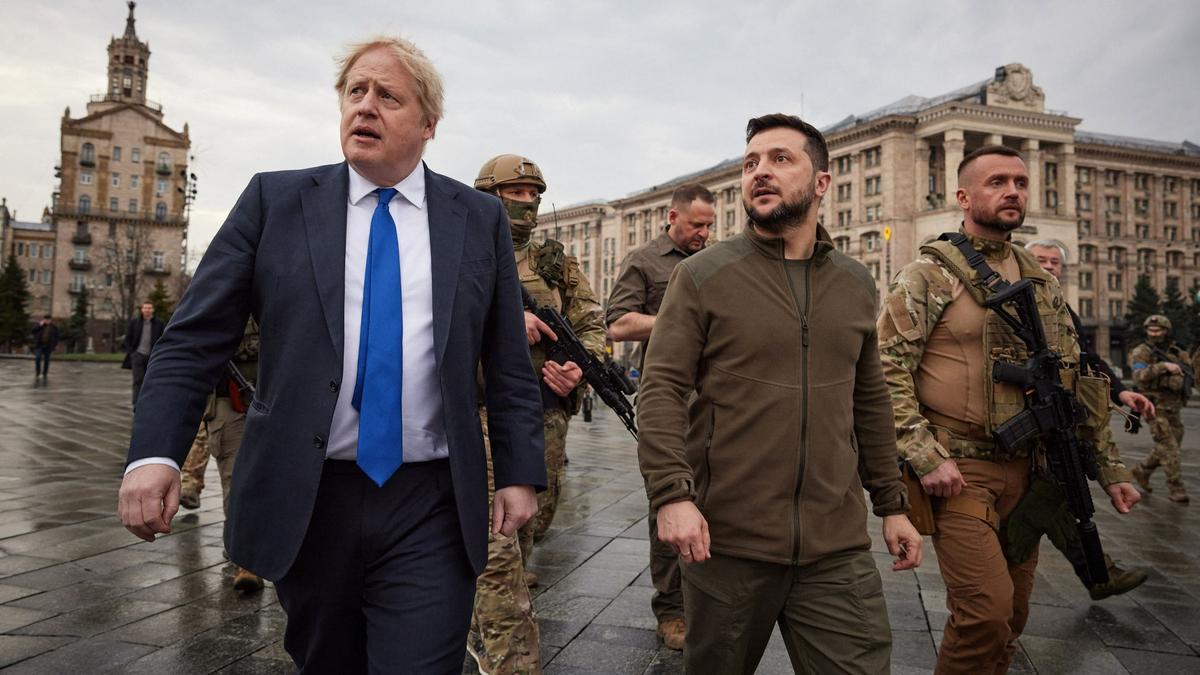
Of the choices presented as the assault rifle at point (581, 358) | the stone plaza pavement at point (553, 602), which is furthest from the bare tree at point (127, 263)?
the assault rifle at point (581, 358)

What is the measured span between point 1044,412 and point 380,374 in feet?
8.45

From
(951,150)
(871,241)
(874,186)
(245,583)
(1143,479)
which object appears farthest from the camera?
(874,186)

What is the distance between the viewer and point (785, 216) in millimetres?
2660

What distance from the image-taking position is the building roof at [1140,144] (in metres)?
89.4

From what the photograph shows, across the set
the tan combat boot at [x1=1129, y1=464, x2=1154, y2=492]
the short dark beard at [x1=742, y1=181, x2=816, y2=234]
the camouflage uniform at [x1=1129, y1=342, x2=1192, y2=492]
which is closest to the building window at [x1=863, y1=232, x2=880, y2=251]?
the camouflage uniform at [x1=1129, y1=342, x2=1192, y2=492]

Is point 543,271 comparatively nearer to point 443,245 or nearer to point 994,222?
point 994,222

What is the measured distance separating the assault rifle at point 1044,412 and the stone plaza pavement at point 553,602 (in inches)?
41.1

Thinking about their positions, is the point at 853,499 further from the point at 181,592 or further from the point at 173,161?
the point at 173,161

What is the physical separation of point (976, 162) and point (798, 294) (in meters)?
1.64

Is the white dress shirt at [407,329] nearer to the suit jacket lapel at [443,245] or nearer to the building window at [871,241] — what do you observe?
the suit jacket lapel at [443,245]

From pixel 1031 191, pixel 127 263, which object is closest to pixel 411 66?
pixel 127 263

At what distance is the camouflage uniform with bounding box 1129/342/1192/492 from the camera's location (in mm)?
8906

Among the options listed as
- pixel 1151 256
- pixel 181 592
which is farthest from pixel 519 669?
pixel 1151 256

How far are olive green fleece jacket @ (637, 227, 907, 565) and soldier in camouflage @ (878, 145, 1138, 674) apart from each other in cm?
53
